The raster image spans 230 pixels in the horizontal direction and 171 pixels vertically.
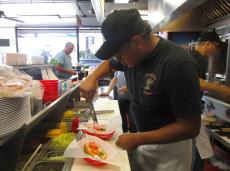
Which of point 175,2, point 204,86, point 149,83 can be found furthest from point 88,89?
point 175,2

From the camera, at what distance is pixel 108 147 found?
5.07 ft

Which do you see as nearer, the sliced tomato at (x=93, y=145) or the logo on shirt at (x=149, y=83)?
the logo on shirt at (x=149, y=83)

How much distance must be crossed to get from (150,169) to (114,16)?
94 cm

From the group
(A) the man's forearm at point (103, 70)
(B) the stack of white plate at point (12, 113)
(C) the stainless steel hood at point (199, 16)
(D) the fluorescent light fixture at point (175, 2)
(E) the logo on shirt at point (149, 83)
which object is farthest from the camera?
(C) the stainless steel hood at point (199, 16)

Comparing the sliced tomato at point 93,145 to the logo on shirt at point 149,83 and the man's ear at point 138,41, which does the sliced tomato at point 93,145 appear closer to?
the logo on shirt at point 149,83

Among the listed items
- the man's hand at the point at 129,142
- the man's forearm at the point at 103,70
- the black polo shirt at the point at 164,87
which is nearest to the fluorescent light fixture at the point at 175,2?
the man's forearm at the point at 103,70

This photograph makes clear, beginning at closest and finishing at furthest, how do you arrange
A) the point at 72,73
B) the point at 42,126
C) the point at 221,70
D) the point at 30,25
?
the point at 42,126 < the point at 221,70 < the point at 72,73 < the point at 30,25

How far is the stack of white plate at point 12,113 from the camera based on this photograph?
3.67ft

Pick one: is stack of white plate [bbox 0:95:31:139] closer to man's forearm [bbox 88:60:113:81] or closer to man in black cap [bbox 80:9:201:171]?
man in black cap [bbox 80:9:201:171]

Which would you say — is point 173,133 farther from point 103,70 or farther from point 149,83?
point 103,70

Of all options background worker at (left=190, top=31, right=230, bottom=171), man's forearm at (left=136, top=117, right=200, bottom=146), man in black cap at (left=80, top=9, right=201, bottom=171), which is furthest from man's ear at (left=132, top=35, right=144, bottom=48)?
background worker at (left=190, top=31, right=230, bottom=171)

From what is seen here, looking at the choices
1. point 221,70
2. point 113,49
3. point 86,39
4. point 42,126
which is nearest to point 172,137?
point 113,49

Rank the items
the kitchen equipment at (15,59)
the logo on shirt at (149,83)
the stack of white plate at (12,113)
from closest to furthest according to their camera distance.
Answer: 1. the stack of white plate at (12,113)
2. the logo on shirt at (149,83)
3. the kitchen equipment at (15,59)

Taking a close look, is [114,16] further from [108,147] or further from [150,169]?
[150,169]
